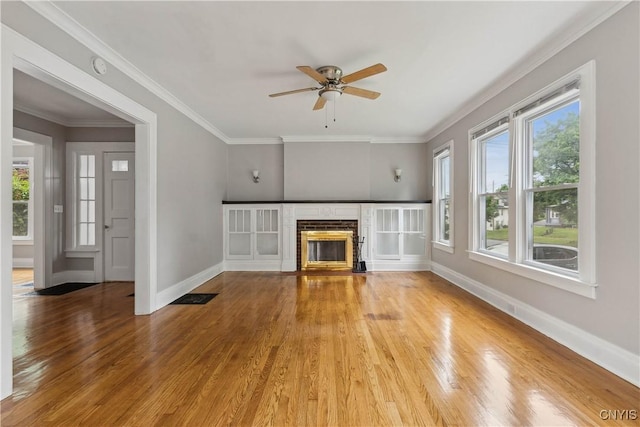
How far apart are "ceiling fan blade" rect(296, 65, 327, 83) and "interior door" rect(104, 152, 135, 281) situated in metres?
3.72

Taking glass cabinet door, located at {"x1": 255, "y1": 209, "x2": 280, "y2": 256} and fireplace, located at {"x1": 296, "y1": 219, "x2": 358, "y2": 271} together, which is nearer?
fireplace, located at {"x1": 296, "y1": 219, "x2": 358, "y2": 271}

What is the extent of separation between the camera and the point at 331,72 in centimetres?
319

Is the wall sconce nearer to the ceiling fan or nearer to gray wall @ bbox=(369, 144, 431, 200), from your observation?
gray wall @ bbox=(369, 144, 431, 200)

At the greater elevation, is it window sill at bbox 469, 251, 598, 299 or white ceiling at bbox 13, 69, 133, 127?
white ceiling at bbox 13, 69, 133, 127

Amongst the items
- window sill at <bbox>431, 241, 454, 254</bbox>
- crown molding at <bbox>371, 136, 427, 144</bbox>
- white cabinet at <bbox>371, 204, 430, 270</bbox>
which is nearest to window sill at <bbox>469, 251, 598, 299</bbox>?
window sill at <bbox>431, 241, 454, 254</bbox>

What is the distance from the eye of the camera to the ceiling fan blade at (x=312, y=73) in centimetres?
284

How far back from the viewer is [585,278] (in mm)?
2438

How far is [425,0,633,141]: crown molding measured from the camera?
2271 mm

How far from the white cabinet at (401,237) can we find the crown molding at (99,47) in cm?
398

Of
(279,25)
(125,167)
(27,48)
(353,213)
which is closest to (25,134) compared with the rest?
(125,167)

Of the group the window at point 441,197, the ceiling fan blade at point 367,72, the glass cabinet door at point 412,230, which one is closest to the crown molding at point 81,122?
the ceiling fan blade at point 367,72

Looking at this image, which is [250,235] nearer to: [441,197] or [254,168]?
[254,168]

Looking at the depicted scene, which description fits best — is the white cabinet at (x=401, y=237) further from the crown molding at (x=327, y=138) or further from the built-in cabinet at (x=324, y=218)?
the crown molding at (x=327, y=138)

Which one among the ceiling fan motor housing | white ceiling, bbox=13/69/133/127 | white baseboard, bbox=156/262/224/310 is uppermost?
white ceiling, bbox=13/69/133/127
